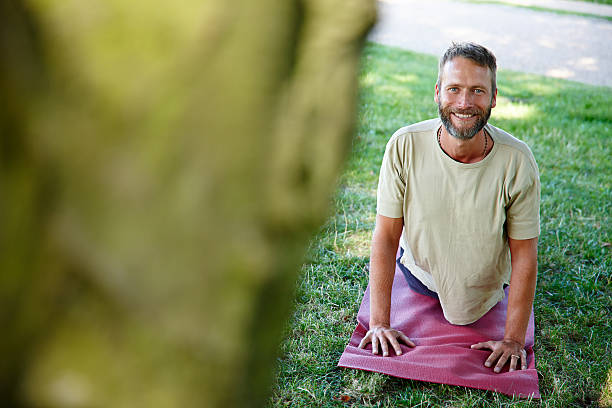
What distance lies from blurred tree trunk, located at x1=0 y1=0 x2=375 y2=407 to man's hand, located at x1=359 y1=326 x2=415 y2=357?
284 centimetres

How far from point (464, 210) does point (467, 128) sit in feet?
1.43

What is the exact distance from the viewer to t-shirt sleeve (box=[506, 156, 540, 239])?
2.97 meters

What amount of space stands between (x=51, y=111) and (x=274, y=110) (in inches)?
5.5

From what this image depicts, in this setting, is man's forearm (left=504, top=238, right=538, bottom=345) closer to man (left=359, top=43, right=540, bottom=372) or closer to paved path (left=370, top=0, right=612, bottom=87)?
man (left=359, top=43, right=540, bottom=372)

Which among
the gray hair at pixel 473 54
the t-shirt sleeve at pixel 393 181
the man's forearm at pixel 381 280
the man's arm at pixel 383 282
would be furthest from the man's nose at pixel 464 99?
the man's forearm at pixel 381 280

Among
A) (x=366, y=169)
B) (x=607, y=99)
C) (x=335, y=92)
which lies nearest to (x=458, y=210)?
(x=366, y=169)

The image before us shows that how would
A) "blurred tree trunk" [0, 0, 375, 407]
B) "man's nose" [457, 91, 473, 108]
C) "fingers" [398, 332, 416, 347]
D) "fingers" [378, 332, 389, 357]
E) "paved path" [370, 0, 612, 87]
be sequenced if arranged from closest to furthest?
1. "blurred tree trunk" [0, 0, 375, 407]
2. "man's nose" [457, 91, 473, 108]
3. "fingers" [378, 332, 389, 357]
4. "fingers" [398, 332, 416, 347]
5. "paved path" [370, 0, 612, 87]

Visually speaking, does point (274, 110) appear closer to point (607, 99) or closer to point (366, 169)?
point (366, 169)

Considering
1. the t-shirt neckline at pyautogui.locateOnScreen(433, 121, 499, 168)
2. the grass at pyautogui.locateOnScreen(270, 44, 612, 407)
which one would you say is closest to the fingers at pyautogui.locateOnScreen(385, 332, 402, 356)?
the grass at pyautogui.locateOnScreen(270, 44, 612, 407)

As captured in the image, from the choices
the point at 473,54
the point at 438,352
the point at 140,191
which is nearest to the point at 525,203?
the point at 473,54

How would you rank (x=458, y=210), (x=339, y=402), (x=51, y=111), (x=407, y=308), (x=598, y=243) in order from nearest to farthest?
(x=51, y=111)
(x=339, y=402)
(x=458, y=210)
(x=407, y=308)
(x=598, y=243)

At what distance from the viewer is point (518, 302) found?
304 centimetres

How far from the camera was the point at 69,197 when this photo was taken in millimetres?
361

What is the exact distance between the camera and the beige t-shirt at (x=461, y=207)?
9.88 ft
